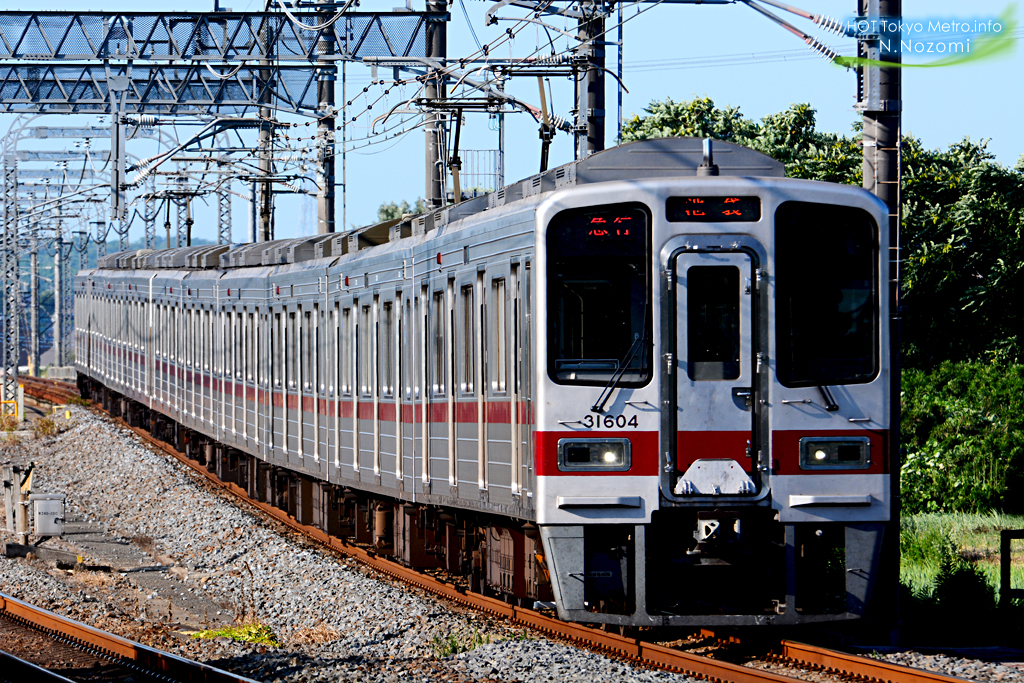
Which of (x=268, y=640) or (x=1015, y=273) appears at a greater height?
(x=1015, y=273)

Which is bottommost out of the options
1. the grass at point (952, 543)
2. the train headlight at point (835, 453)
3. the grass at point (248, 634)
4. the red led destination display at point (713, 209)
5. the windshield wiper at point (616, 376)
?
the grass at point (952, 543)

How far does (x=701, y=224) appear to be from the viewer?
28.6 ft

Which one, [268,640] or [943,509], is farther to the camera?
[943,509]

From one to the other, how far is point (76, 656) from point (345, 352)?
187 inches

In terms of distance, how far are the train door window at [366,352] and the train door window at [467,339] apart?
2998 millimetres

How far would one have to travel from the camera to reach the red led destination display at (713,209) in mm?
8719

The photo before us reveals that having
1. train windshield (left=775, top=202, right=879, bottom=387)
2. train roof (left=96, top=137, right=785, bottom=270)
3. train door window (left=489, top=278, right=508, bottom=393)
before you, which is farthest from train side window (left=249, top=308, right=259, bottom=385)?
train windshield (left=775, top=202, right=879, bottom=387)

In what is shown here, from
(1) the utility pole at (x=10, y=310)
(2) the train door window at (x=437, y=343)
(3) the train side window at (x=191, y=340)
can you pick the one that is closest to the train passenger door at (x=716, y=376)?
(2) the train door window at (x=437, y=343)

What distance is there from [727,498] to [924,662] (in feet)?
5.20

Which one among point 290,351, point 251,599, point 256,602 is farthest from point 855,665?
point 290,351

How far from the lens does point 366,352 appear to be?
45.6 feet

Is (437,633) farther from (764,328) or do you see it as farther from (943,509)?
(943,509)

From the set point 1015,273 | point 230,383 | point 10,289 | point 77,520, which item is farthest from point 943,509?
point 10,289

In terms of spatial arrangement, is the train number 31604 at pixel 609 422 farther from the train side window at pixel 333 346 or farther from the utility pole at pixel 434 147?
the utility pole at pixel 434 147
